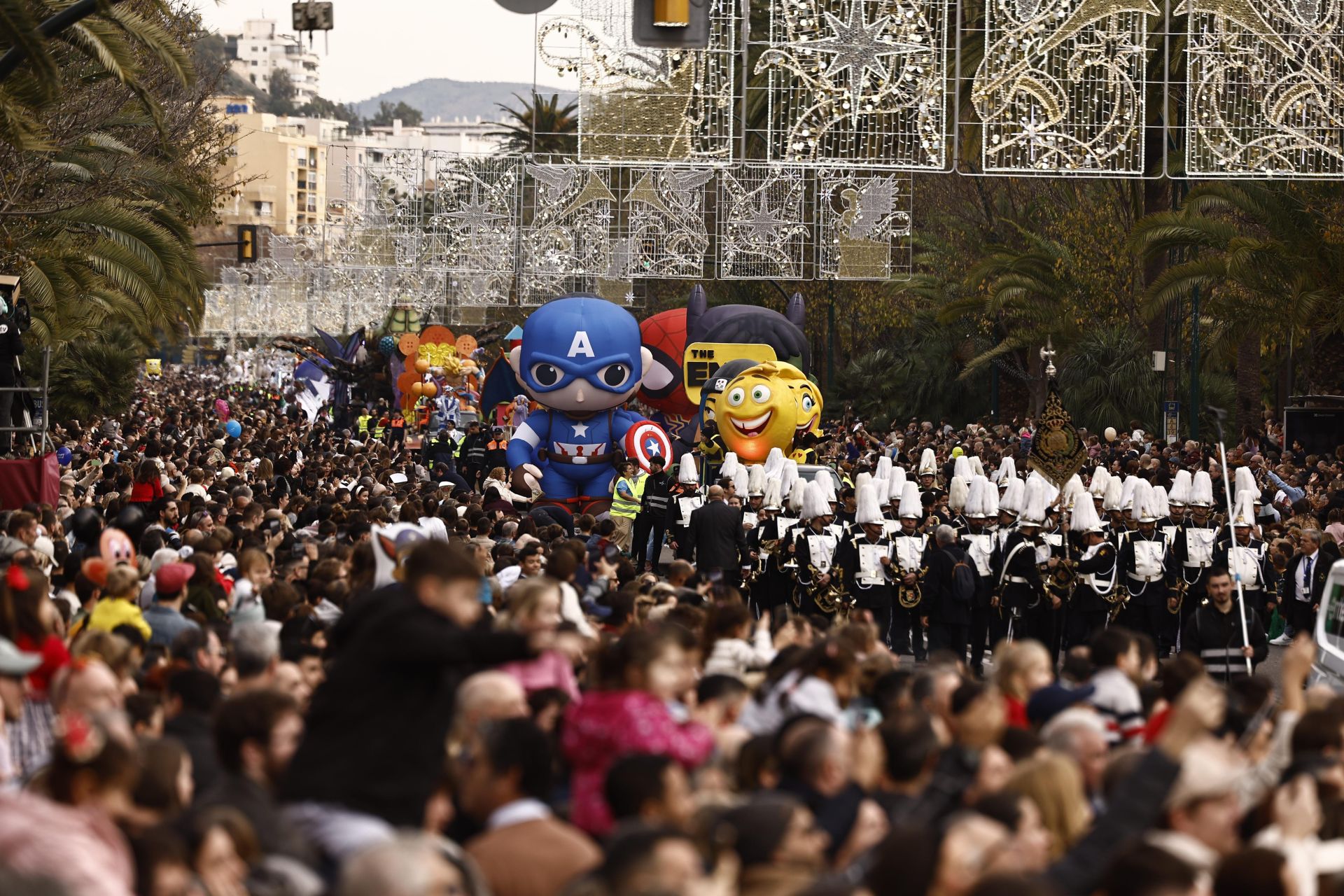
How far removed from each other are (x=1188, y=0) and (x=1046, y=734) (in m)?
17.9

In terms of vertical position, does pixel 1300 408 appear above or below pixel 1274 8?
below

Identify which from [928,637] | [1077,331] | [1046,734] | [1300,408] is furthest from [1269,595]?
[1077,331]

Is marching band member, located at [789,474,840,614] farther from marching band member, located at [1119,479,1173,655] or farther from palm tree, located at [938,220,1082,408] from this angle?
palm tree, located at [938,220,1082,408]

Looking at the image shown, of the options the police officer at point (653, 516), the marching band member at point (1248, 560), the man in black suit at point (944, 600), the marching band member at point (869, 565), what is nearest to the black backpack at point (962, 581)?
the man in black suit at point (944, 600)

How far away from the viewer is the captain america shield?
899 inches

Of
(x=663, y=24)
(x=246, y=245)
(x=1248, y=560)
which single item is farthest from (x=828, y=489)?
(x=246, y=245)

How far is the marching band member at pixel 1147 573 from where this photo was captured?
16.9m

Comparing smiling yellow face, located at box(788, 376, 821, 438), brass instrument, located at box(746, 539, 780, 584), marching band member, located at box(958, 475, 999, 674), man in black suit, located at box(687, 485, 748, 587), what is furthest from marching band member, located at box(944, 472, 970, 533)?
smiling yellow face, located at box(788, 376, 821, 438)

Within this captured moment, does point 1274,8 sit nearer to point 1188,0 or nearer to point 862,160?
point 1188,0

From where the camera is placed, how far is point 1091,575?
16781mm

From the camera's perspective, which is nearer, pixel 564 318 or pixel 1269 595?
pixel 1269 595

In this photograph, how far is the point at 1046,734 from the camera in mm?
7188

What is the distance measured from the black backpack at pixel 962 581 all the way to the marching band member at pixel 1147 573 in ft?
4.85

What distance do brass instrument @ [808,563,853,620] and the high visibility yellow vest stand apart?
4992 millimetres
